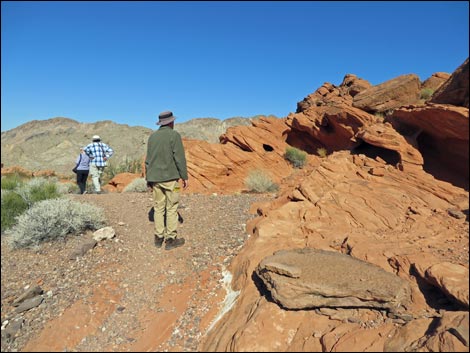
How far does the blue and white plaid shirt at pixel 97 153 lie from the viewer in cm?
982

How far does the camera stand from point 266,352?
9.67ft

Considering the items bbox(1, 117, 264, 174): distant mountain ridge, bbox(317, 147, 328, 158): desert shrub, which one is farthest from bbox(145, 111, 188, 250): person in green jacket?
bbox(1, 117, 264, 174): distant mountain ridge

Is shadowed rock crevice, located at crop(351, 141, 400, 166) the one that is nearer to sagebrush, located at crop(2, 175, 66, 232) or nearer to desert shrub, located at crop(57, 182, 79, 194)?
sagebrush, located at crop(2, 175, 66, 232)

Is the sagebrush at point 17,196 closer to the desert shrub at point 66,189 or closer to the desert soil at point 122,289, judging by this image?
the desert soil at point 122,289

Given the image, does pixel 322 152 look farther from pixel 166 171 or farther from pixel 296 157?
pixel 166 171

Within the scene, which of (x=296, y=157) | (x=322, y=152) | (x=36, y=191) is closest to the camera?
(x=36, y=191)

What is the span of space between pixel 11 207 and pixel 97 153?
5.10 m

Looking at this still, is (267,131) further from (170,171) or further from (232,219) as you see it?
(170,171)

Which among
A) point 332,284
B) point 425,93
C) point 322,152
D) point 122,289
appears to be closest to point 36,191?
point 122,289

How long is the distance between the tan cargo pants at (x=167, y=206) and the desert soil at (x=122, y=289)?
31cm

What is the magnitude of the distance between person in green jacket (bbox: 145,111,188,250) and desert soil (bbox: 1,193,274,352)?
0.96 feet

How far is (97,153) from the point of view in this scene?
9.91m

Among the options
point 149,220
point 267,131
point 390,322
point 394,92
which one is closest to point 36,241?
point 149,220

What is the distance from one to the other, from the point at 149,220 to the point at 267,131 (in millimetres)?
12207
